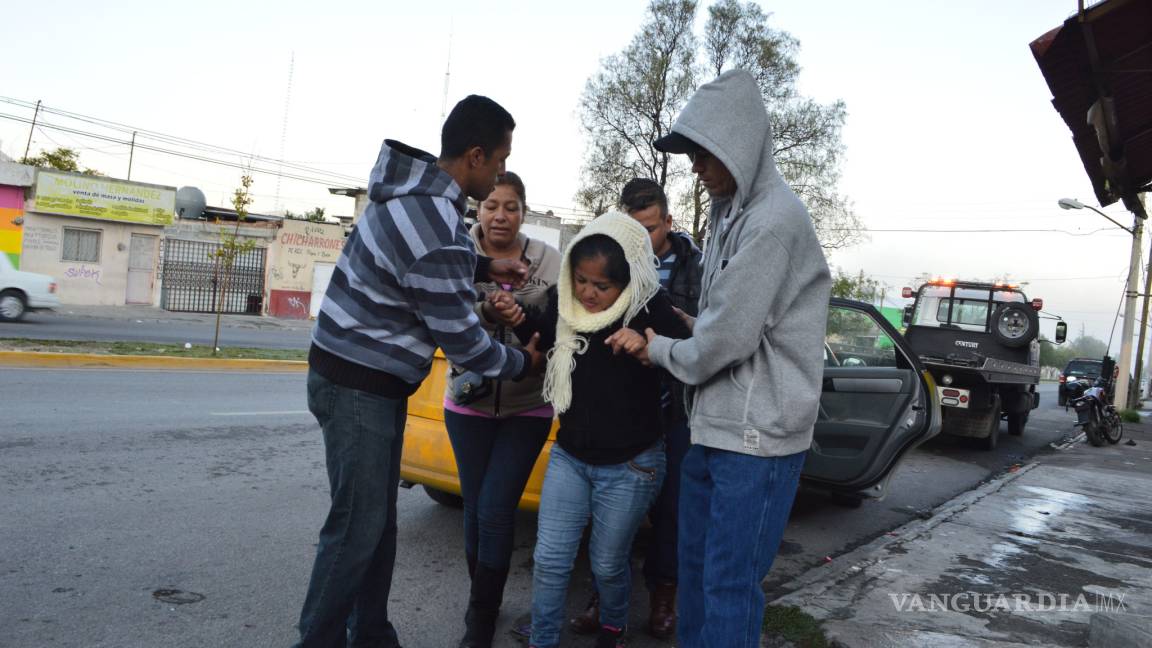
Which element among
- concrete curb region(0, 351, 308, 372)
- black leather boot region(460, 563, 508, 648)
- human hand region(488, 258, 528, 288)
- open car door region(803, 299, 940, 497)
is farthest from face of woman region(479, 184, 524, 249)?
concrete curb region(0, 351, 308, 372)

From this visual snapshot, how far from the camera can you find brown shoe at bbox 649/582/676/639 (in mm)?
3453

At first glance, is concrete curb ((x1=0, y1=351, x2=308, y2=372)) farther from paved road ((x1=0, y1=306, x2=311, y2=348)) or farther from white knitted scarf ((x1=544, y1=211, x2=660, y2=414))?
white knitted scarf ((x1=544, y1=211, x2=660, y2=414))

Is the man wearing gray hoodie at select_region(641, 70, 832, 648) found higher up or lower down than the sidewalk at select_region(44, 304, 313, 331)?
higher up

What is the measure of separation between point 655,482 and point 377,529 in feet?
3.24

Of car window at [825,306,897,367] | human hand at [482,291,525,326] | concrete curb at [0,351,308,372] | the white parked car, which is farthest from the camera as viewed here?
the white parked car

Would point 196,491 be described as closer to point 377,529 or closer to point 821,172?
point 377,529

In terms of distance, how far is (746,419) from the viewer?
230cm

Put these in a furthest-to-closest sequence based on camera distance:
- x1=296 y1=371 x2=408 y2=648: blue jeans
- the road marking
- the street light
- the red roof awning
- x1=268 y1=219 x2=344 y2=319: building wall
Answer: x1=268 y1=219 x2=344 y2=319: building wall, the street light, the road marking, the red roof awning, x1=296 y1=371 x2=408 y2=648: blue jeans

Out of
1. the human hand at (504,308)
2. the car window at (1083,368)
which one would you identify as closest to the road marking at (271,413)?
the human hand at (504,308)

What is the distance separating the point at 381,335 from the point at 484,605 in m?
1.21

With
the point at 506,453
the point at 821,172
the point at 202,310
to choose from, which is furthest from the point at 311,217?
the point at 506,453

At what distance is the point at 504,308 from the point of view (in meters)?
3.00

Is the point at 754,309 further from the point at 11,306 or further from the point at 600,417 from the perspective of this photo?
the point at 11,306

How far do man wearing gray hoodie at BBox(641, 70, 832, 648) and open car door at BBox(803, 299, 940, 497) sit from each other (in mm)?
3013
